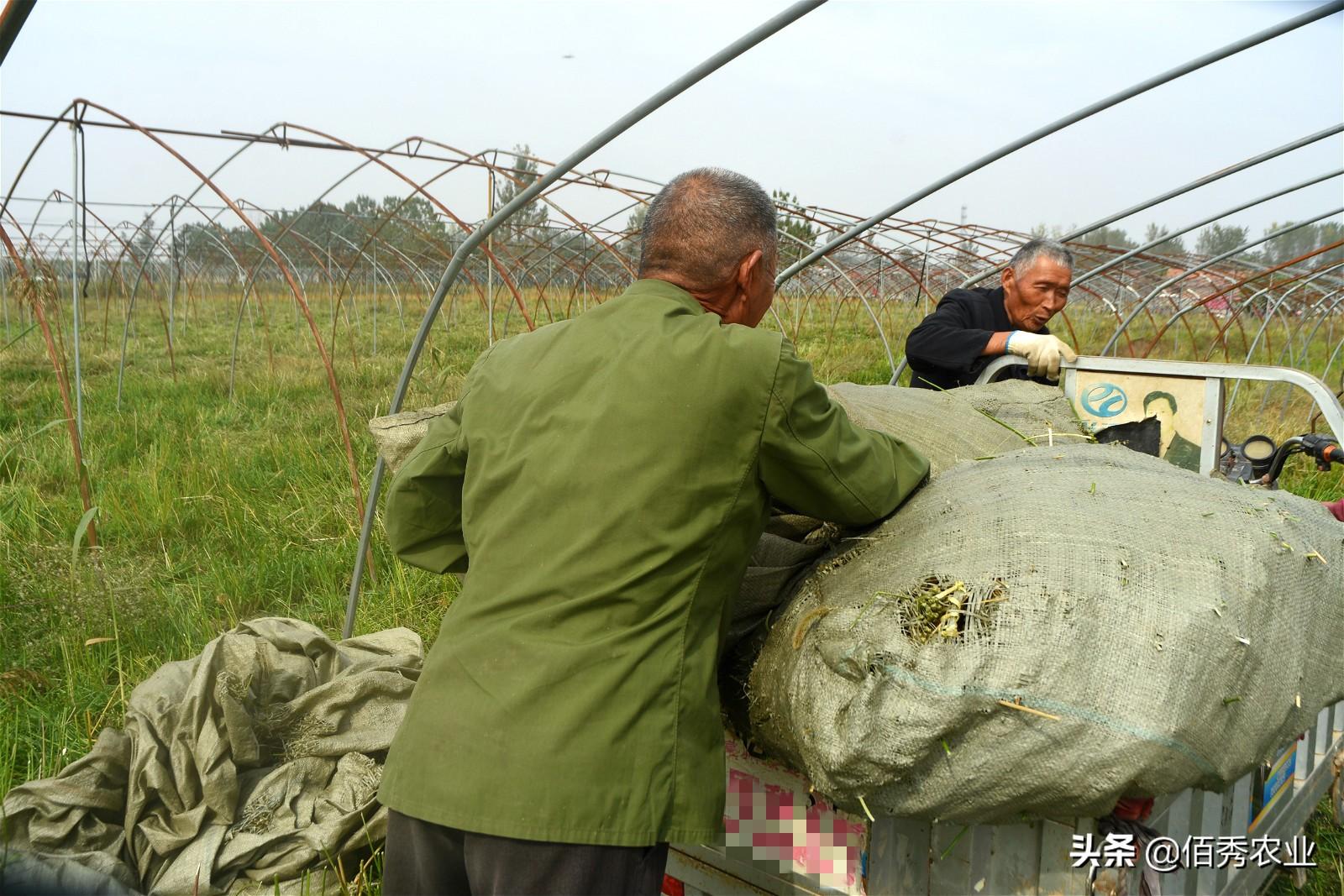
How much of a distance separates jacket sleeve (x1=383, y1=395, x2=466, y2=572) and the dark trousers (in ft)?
1.58

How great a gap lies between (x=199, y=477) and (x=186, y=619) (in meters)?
1.84

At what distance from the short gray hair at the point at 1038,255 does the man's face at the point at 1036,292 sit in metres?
0.01

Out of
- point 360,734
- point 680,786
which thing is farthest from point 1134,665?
point 360,734

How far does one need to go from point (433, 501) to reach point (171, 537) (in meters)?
3.33

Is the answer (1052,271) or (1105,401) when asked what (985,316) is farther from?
(1105,401)

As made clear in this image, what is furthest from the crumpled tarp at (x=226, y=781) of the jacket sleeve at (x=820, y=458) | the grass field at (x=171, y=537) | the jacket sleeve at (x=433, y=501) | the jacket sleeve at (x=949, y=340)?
the jacket sleeve at (x=949, y=340)

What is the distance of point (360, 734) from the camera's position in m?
2.35

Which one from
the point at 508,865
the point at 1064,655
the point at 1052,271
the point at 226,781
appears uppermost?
the point at 1052,271

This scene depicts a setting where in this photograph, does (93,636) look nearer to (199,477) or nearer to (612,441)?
(199,477)

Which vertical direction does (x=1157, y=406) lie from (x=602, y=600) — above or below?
above

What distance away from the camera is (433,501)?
1696 millimetres

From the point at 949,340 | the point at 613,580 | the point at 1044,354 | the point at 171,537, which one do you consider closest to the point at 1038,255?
the point at 949,340

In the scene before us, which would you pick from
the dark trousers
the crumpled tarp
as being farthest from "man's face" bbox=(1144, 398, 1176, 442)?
the crumpled tarp

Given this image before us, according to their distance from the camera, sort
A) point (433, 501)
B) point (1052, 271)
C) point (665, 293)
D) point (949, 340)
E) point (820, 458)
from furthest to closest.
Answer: point (1052, 271) < point (949, 340) < point (433, 501) < point (665, 293) < point (820, 458)
